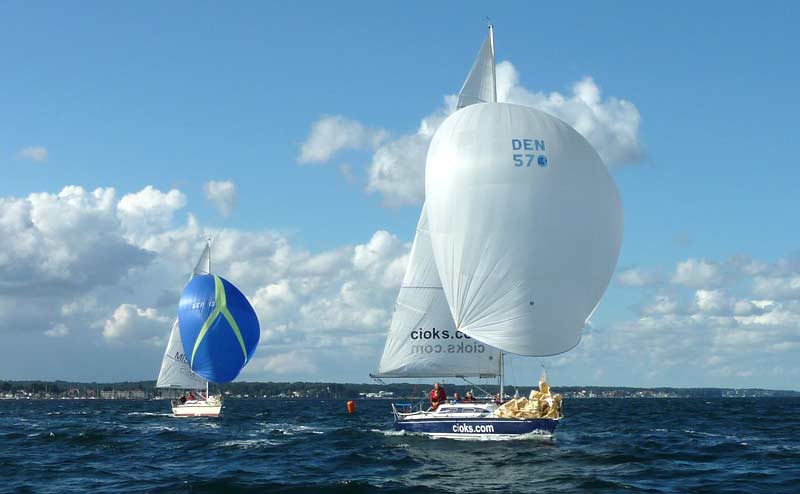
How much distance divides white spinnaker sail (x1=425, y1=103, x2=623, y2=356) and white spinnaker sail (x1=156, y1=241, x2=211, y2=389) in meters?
41.5

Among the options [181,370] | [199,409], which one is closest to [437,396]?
[199,409]

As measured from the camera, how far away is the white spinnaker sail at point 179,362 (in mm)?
73250

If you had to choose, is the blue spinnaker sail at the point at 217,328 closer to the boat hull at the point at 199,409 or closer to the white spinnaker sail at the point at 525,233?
the boat hull at the point at 199,409

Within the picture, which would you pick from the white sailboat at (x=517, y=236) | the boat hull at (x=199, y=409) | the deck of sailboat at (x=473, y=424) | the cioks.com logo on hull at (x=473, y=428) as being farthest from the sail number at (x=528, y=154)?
the boat hull at (x=199, y=409)

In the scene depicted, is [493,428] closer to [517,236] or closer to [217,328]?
[517,236]

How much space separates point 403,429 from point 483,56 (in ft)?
57.9

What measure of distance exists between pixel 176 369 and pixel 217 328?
11.6 metres

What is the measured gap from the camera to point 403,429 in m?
40.2

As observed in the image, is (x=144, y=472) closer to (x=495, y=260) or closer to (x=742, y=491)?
(x=495, y=260)

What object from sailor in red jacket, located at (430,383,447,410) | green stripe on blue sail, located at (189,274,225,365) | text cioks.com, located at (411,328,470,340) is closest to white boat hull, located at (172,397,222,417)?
green stripe on blue sail, located at (189,274,225,365)

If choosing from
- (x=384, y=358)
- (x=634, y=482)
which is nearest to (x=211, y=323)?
(x=384, y=358)

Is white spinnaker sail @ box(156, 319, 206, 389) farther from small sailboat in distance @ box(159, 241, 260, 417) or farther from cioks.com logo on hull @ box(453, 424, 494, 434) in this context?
cioks.com logo on hull @ box(453, 424, 494, 434)

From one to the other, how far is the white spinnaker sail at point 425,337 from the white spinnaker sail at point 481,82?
18.0 ft

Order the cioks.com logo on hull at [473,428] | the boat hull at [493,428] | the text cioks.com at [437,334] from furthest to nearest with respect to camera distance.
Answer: the text cioks.com at [437,334], the cioks.com logo on hull at [473,428], the boat hull at [493,428]
